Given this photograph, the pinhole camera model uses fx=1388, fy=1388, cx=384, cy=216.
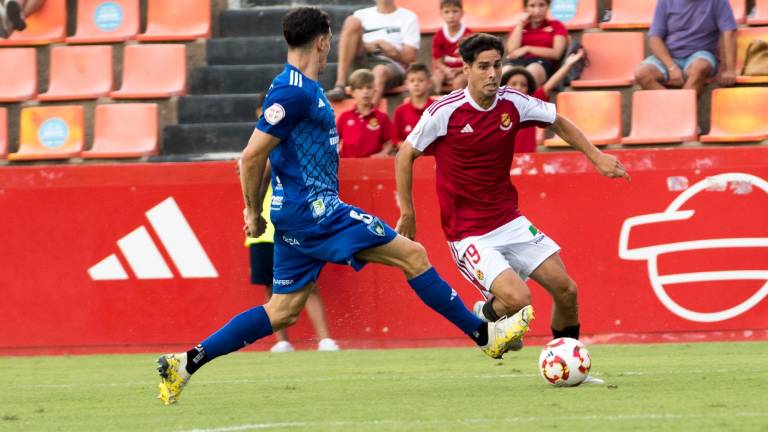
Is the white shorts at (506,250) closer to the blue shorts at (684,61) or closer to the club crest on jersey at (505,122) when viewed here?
the club crest on jersey at (505,122)

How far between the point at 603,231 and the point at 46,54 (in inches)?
276

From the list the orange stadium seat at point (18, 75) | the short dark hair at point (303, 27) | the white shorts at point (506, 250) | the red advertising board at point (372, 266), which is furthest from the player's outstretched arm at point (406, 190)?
the orange stadium seat at point (18, 75)

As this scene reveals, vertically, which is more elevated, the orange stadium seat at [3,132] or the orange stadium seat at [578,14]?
the orange stadium seat at [578,14]

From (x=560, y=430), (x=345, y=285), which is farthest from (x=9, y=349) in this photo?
(x=560, y=430)

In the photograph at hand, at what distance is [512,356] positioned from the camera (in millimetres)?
10062

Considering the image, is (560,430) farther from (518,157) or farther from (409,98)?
(409,98)

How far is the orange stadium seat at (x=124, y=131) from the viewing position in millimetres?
13609

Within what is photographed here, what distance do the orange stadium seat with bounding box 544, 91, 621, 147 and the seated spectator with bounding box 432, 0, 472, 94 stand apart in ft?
3.48

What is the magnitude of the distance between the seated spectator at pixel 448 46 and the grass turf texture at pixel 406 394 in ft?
10.6

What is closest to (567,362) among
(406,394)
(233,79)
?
(406,394)

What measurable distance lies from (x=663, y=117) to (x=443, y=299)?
18.6ft

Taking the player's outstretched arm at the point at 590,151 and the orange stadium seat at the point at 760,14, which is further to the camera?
the orange stadium seat at the point at 760,14

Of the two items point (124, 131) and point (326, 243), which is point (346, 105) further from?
point (326, 243)

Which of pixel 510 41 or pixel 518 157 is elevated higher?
pixel 510 41
